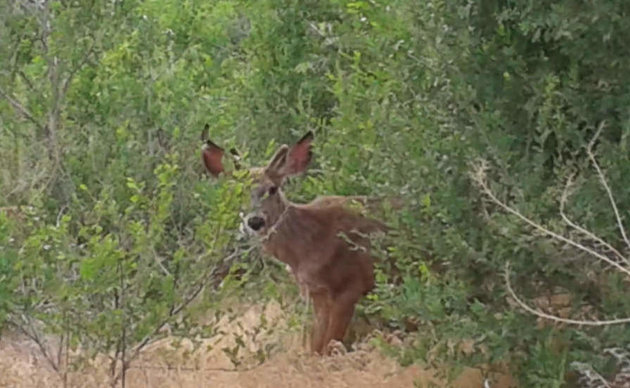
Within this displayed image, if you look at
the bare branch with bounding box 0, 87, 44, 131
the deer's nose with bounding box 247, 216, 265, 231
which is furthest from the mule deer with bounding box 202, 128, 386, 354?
the bare branch with bounding box 0, 87, 44, 131

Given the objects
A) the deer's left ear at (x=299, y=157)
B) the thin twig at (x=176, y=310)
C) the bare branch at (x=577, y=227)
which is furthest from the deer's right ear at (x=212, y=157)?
the bare branch at (x=577, y=227)

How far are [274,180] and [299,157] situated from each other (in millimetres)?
200

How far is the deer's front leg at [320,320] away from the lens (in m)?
8.38

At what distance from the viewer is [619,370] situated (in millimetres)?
6117

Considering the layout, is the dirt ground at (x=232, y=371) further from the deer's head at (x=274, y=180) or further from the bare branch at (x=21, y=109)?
the bare branch at (x=21, y=109)

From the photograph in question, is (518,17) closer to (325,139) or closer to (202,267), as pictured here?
(202,267)

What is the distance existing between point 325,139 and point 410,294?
300cm

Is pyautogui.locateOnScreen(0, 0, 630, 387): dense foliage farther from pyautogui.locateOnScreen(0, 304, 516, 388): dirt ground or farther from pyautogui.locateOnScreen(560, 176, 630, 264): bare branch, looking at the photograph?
pyautogui.locateOnScreen(0, 304, 516, 388): dirt ground

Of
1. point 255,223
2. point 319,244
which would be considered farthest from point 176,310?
point 319,244

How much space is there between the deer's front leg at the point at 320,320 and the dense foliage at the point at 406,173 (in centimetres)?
26

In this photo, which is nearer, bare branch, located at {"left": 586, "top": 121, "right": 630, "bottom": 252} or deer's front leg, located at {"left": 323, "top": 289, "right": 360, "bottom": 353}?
bare branch, located at {"left": 586, "top": 121, "right": 630, "bottom": 252}

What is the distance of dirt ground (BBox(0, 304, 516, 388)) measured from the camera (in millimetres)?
7180

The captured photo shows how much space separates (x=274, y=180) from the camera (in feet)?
27.1

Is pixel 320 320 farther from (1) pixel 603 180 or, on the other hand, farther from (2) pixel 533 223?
(1) pixel 603 180
